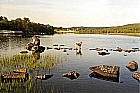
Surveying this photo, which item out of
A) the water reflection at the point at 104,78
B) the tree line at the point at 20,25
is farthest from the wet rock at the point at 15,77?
the tree line at the point at 20,25

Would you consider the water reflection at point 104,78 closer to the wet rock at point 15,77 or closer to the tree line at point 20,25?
the wet rock at point 15,77

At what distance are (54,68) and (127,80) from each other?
2.91 m

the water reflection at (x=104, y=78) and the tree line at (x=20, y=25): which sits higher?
the tree line at (x=20, y=25)

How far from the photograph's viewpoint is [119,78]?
7746mm

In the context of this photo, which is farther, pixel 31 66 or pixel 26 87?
pixel 31 66

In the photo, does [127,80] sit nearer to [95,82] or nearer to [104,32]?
[95,82]

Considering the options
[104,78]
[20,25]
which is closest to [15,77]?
[104,78]

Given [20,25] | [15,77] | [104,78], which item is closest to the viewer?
[15,77]

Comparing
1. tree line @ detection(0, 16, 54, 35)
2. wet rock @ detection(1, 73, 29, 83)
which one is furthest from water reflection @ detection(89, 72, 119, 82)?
tree line @ detection(0, 16, 54, 35)

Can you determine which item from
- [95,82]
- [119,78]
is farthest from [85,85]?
[119,78]

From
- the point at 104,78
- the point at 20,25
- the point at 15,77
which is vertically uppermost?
the point at 20,25

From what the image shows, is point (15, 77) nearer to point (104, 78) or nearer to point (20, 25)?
point (104, 78)

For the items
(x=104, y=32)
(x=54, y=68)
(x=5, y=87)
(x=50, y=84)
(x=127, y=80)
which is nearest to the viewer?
(x=5, y=87)

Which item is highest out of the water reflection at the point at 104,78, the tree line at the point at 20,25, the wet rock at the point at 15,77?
the tree line at the point at 20,25
